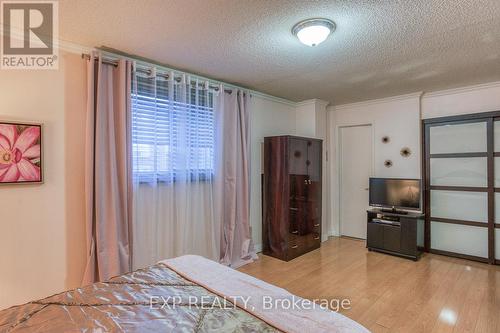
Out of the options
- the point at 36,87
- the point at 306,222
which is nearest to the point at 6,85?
the point at 36,87

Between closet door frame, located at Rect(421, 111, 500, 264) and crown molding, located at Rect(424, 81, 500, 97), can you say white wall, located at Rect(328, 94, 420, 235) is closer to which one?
closet door frame, located at Rect(421, 111, 500, 264)

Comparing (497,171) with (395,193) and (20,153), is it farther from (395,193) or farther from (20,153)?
(20,153)

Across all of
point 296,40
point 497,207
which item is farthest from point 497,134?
point 296,40

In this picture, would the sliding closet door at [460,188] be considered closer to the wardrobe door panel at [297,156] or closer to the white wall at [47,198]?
the wardrobe door panel at [297,156]

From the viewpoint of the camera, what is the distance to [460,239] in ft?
12.6

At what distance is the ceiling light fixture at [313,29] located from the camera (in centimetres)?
204

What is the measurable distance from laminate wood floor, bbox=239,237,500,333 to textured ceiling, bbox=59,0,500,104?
2474 millimetres

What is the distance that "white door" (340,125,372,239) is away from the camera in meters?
4.78

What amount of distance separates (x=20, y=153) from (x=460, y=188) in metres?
5.33

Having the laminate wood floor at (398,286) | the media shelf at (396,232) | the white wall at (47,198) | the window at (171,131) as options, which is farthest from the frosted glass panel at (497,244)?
the white wall at (47,198)

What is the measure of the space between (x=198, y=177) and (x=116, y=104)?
1234 mm

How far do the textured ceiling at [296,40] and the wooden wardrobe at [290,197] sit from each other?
3.38 feet

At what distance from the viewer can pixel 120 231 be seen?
2.60 meters

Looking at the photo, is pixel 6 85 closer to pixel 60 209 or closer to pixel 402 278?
pixel 60 209
